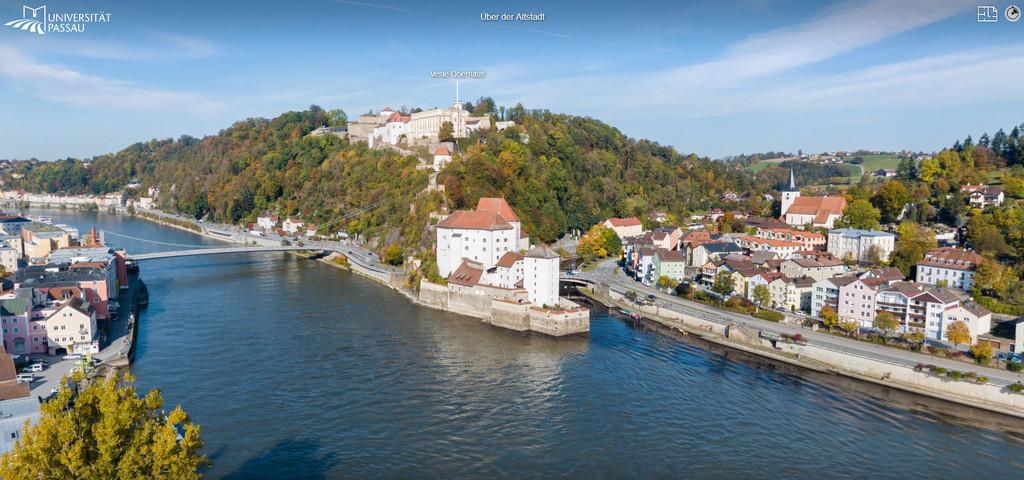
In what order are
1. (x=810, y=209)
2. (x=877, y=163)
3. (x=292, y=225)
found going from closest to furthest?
(x=810, y=209)
(x=292, y=225)
(x=877, y=163)

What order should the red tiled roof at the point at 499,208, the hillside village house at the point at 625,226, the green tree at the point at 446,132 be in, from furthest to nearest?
the green tree at the point at 446,132
the hillside village house at the point at 625,226
the red tiled roof at the point at 499,208

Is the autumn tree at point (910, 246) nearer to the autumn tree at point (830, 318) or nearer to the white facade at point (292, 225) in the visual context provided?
the autumn tree at point (830, 318)

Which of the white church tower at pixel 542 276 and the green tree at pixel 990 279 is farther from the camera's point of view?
the white church tower at pixel 542 276

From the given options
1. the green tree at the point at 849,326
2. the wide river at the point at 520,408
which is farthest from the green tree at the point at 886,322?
the wide river at the point at 520,408

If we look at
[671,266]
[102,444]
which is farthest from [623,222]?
[102,444]

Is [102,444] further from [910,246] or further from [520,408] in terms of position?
[910,246]

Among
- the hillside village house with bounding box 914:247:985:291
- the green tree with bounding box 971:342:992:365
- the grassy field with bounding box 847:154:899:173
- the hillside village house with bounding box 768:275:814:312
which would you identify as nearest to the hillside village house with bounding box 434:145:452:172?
the hillside village house with bounding box 768:275:814:312

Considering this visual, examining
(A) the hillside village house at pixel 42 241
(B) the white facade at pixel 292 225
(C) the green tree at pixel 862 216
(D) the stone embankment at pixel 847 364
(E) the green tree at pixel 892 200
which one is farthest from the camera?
(B) the white facade at pixel 292 225
